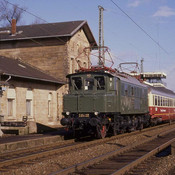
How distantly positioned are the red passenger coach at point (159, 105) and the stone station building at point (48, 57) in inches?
310

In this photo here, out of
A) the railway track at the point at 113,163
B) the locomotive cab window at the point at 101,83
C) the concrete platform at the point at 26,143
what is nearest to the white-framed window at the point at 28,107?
the concrete platform at the point at 26,143

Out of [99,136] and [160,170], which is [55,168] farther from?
[99,136]

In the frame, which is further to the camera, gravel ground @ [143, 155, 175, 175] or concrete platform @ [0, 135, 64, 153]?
concrete platform @ [0, 135, 64, 153]

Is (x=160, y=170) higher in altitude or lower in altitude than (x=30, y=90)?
lower

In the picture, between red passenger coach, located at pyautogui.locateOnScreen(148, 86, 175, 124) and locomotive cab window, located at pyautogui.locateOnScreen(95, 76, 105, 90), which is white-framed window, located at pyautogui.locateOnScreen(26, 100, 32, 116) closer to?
red passenger coach, located at pyautogui.locateOnScreen(148, 86, 175, 124)

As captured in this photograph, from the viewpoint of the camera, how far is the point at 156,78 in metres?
72.7

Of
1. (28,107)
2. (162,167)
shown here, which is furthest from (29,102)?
(162,167)

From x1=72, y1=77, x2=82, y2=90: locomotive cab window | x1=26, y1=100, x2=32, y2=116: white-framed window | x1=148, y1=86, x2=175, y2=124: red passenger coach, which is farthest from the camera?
x1=26, y1=100, x2=32, y2=116: white-framed window

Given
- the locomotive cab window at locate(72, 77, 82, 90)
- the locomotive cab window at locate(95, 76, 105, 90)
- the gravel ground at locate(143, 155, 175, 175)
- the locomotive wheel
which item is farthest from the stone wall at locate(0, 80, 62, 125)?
the gravel ground at locate(143, 155, 175, 175)

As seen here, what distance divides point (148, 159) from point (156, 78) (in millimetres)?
63088

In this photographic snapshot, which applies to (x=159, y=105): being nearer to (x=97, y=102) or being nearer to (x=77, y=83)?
(x=77, y=83)

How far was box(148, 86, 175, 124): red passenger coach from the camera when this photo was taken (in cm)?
2633

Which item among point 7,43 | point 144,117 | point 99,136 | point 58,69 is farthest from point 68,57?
point 99,136

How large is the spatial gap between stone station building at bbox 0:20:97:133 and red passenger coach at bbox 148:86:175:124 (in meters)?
7.87
